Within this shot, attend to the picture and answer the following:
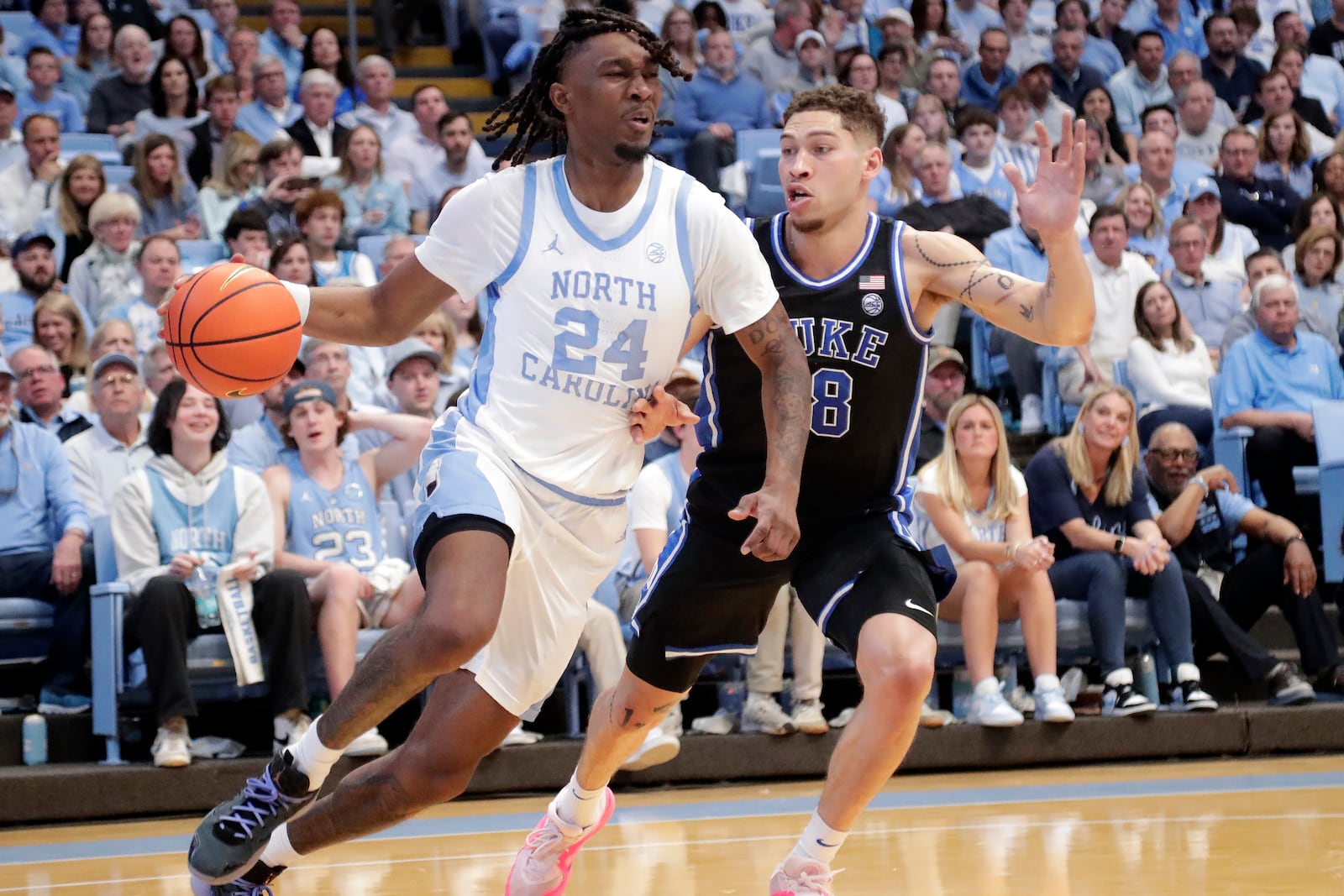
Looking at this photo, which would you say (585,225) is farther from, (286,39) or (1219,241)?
(286,39)

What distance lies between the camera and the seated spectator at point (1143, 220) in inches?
407

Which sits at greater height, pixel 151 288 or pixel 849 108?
pixel 849 108

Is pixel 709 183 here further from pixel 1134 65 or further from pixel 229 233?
pixel 1134 65

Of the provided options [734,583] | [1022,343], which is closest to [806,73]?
[1022,343]

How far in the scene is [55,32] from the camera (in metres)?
11.0

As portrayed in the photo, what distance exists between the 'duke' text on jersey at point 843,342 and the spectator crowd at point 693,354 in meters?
0.68

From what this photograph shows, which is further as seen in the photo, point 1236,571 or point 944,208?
point 944,208

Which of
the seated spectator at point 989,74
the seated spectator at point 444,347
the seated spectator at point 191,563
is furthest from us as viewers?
the seated spectator at point 989,74

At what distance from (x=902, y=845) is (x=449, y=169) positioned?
6330 millimetres

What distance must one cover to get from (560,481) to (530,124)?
1.00m

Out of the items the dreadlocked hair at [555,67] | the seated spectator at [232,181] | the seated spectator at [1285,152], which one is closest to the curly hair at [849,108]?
the dreadlocked hair at [555,67]

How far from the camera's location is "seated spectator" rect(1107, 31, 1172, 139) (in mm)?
12742

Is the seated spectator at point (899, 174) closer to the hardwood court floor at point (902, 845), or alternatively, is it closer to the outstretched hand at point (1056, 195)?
the hardwood court floor at point (902, 845)

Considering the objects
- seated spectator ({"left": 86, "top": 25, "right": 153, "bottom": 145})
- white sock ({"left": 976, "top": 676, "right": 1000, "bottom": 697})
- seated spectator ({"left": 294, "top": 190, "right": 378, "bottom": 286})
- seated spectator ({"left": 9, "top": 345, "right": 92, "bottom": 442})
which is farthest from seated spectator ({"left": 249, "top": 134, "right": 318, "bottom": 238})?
white sock ({"left": 976, "top": 676, "right": 1000, "bottom": 697})
